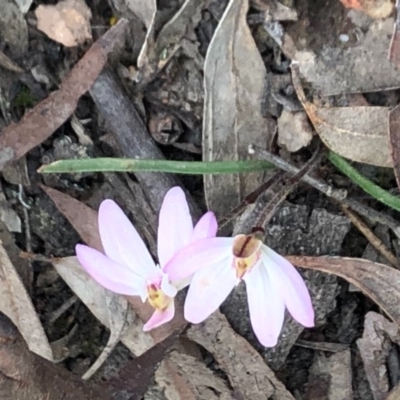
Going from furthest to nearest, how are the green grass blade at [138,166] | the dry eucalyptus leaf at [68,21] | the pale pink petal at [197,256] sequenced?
the dry eucalyptus leaf at [68,21]
the green grass blade at [138,166]
the pale pink petal at [197,256]

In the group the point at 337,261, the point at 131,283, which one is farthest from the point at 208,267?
the point at 337,261

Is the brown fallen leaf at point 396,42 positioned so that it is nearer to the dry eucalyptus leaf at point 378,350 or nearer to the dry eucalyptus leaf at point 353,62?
the dry eucalyptus leaf at point 353,62

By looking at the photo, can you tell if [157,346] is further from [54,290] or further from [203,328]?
[54,290]

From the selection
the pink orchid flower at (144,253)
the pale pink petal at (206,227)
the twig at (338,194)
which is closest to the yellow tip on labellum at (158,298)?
the pink orchid flower at (144,253)

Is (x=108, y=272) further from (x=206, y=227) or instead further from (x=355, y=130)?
(x=355, y=130)

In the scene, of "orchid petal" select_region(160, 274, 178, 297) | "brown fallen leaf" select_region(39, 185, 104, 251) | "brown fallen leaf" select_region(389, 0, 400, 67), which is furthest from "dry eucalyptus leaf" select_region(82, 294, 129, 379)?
"brown fallen leaf" select_region(389, 0, 400, 67)

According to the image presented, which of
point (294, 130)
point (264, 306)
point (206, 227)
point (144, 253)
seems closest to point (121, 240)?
point (144, 253)
